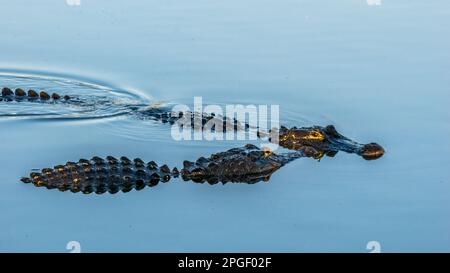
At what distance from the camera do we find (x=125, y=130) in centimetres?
1191

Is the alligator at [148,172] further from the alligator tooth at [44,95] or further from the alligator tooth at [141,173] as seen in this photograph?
the alligator tooth at [44,95]

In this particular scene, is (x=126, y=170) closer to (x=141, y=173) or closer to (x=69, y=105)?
(x=141, y=173)

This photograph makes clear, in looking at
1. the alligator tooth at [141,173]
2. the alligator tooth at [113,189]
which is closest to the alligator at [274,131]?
the alligator tooth at [141,173]

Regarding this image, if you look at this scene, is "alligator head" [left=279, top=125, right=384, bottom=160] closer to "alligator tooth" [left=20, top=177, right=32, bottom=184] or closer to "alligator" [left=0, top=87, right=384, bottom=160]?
"alligator" [left=0, top=87, right=384, bottom=160]

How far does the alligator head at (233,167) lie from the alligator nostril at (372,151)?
1235 millimetres

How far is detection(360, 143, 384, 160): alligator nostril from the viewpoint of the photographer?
1077 cm

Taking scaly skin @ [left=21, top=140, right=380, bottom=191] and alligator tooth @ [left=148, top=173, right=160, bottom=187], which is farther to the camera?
alligator tooth @ [left=148, top=173, right=160, bottom=187]

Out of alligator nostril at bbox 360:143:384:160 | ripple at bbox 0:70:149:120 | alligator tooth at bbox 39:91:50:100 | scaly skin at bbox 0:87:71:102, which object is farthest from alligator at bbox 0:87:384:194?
alligator tooth at bbox 39:91:50:100

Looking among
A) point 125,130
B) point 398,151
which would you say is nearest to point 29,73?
point 125,130

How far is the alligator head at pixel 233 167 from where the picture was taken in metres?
9.94

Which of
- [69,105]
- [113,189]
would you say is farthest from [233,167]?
[69,105]

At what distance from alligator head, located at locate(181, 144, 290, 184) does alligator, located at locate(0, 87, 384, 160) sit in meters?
0.88
